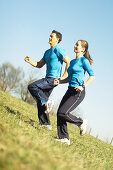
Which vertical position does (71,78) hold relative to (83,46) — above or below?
below

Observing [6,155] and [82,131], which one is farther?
[82,131]

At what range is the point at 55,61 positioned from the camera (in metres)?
5.75

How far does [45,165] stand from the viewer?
1708 mm

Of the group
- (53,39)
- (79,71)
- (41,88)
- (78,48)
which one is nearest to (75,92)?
(79,71)

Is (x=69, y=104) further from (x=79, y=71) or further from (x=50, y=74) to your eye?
(x=50, y=74)

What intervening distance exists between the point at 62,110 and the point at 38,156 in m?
2.97

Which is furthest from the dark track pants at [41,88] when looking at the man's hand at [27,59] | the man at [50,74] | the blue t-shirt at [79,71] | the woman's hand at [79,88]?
the woman's hand at [79,88]

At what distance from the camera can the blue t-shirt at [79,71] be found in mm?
4844

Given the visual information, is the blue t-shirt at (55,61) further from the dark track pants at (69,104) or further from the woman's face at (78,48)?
the dark track pants at (69,104)

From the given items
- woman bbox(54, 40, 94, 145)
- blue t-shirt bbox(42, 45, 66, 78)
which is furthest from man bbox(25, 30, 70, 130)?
woman bbox(54, 40, 94, 145)

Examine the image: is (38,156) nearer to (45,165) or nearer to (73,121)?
(45,165)

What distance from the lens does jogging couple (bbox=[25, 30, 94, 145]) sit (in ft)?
15.9

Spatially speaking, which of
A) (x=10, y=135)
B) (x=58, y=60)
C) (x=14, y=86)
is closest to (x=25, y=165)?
(x=10, y=135)

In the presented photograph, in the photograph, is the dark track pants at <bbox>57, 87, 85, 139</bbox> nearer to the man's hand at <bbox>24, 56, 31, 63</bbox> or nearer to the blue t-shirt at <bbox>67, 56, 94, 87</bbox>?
the blue t-shirt at <bbox>67, 56, 94, 87</bbox>
